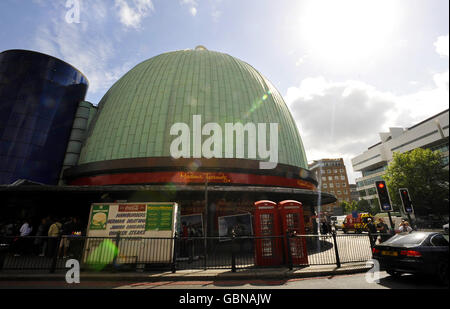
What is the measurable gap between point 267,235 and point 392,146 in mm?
76778

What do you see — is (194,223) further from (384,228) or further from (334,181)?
(334,181)

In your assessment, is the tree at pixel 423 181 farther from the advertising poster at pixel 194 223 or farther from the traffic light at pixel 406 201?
the advertising poster at pixel 194 223

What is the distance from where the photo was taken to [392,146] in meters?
67.4

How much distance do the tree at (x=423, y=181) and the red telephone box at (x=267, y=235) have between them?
37.9 metres

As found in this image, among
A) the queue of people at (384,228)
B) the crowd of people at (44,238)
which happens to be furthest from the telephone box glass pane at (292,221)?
the crowd of people at (44,238)

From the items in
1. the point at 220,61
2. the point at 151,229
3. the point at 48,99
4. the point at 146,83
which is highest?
the point at 220,61

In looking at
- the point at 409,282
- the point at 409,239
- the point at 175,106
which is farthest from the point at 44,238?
the point at 409,239

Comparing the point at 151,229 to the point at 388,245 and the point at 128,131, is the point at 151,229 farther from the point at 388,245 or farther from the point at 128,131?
the point at 128,131

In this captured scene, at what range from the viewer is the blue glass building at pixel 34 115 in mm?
18906

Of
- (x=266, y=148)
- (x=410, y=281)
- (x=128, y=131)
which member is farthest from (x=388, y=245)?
(x=128, y=131)

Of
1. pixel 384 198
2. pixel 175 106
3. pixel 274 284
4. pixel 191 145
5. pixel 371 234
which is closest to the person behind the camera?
pixel 274 284
